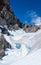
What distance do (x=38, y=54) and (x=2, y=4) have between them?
125 feet

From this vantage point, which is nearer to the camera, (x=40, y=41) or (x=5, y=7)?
(x=40, y=41)

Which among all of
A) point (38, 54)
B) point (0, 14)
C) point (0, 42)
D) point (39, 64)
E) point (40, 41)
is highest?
point (0, 14)

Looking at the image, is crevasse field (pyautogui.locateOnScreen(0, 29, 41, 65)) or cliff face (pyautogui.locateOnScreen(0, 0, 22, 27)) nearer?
crevasse field (pyautogui.locateOnScreen(0, 29, 41, 65))

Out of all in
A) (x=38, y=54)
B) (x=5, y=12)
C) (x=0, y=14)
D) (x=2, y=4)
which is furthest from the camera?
(x=2, y=4)

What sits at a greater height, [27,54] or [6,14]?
[6,14]

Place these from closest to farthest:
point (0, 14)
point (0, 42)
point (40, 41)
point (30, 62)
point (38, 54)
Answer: point (30, 62) < point (38, 54) < point (40, 41) < point (0, 42) < point (0, 14)

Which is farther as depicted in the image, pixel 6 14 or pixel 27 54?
pixel 6 14

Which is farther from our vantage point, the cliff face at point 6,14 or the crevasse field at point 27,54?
the cliff face at point 6,14

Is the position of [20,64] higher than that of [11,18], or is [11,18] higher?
[11,18]

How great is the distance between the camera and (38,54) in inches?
337

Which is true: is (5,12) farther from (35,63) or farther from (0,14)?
(35,63)

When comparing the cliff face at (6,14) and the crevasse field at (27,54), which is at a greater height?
the cliff face at (6,14)

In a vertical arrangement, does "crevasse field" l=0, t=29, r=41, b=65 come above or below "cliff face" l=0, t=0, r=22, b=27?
below

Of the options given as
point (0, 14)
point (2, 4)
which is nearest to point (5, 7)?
point (2, 4)
